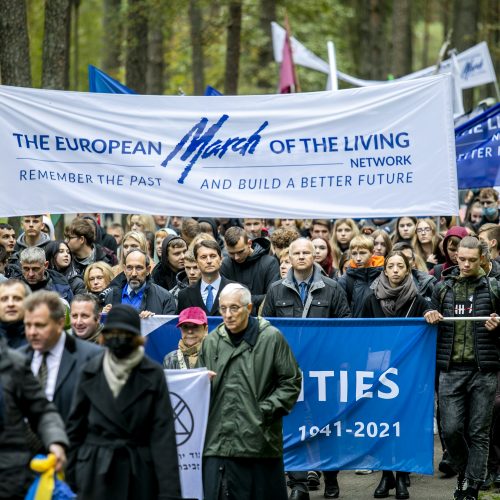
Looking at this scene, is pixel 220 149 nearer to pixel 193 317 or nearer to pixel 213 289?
pixel 213 289

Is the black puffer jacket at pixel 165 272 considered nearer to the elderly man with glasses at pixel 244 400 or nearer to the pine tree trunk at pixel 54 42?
the elderly man with glasses at pixel 244 400

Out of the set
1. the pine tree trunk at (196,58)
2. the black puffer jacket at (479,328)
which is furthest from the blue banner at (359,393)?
the pine tree trunk at (196,58)

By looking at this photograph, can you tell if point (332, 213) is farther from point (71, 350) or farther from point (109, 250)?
point (109, 250)

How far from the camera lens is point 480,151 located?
12.7m

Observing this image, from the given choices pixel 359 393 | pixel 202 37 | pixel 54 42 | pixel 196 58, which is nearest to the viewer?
pixel 359 393

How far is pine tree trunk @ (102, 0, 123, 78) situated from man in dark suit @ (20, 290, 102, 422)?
17387mm

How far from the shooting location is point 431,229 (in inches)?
555

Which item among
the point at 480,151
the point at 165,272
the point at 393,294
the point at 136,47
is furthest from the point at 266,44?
the point at 393,294

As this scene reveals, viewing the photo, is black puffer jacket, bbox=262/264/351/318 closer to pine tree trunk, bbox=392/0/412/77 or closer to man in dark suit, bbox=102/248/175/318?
man in dark suit, bbox=102/248/175/318

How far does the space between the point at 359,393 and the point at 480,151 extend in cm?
382

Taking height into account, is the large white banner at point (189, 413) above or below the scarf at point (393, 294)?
below

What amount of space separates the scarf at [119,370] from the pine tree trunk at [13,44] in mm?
9111

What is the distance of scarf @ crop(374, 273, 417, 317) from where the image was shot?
10477 mm

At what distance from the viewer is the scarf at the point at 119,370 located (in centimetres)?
704
